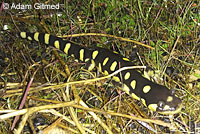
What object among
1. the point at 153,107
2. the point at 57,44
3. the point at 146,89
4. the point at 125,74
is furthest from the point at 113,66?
the point at 57,44

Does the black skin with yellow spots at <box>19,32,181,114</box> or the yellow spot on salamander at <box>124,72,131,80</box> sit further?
the yellow spot on salamander at <box>124,72,131,80</box>

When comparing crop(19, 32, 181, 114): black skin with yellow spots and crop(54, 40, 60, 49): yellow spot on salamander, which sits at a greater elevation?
crop(54, 40, 60, 49): yellow spot on salamander

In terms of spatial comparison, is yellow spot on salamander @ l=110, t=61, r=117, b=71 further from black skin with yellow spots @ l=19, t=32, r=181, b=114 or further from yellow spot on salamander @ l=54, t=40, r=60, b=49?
yellow spot on salamander @ l=54, t=40, r=60, b=49

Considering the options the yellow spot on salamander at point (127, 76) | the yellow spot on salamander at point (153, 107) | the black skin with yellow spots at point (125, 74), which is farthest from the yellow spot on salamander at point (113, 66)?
the yellow spot on salamander at point (153, 107)

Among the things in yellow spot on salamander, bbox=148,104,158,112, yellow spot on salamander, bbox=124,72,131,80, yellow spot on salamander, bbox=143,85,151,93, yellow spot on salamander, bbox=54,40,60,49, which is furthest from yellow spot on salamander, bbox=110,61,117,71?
yellow spot on salamander, bbox=54,40,60,49

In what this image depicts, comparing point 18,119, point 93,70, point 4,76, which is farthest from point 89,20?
point 18,119

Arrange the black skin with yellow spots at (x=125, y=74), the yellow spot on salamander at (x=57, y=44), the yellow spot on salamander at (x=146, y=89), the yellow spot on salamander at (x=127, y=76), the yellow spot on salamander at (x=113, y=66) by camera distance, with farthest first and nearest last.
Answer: the yellow spot on salamander at (x=57, y=44), the yellow spot on salamander at (x=113, y=66), the yellow spot on salamander at (x=127, y=76), the yellow spot on salamander at (x=146, y=89), the black skin with yellow spots at (x=125, y=74)

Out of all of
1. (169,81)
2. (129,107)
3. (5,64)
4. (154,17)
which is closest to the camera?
(129,107)

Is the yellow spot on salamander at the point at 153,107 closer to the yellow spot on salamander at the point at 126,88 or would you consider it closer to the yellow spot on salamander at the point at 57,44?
the yellow spot on salamander at the point at 126,88

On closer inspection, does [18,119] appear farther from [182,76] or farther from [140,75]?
[182,76]
